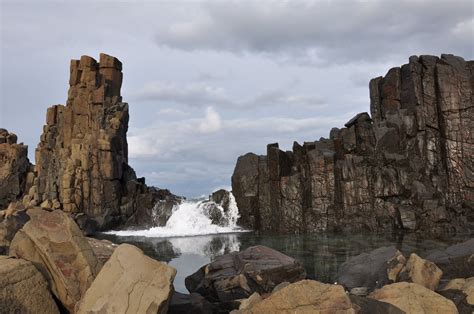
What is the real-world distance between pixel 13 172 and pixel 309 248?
52583 millimetres

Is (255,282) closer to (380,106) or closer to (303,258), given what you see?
(303,258)

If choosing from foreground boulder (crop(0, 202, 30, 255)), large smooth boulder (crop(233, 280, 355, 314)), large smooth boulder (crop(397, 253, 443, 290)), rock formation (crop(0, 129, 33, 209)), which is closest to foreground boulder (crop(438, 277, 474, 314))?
large smooth boulder (crop(397, 253, 443, 290))

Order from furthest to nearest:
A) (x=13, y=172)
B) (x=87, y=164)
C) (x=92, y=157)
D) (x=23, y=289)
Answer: (x=13, y=172), (x=92, y=157), (x=87, y=164), (x=23, y=289)

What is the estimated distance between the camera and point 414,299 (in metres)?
8.13

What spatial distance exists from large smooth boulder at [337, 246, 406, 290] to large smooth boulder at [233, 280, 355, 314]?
5876mm

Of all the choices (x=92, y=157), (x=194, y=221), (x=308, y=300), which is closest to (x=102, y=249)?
(x=308, y=300)

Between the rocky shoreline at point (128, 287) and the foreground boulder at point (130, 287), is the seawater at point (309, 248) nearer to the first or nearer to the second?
the rocky shoreline at point (128, 287)

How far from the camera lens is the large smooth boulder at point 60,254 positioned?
28.7 feet

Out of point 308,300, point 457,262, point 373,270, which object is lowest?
point 373,270

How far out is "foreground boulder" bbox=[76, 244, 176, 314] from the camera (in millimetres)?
7438

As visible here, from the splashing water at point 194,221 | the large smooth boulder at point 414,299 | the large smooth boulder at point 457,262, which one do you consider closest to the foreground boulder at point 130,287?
the large smooth boulder at point 414,299

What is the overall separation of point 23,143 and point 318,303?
69.3m

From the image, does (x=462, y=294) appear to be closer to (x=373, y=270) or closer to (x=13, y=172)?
(x=373, y=270)

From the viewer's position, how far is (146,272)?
25.9 feet
